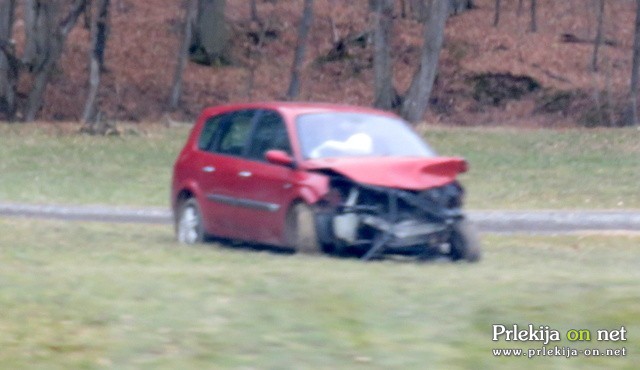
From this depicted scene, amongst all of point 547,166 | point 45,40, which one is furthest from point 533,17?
point 547,166

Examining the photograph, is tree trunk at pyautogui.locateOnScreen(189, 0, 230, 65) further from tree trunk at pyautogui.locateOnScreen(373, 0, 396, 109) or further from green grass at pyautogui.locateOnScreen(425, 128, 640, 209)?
green grass at pyautogui.locateOnScreen(425, 128, 640, 209)

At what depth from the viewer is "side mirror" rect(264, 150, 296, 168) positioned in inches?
464

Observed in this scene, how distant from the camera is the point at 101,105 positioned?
1570 inches

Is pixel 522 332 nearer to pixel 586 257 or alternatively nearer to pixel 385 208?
pixel 385 208

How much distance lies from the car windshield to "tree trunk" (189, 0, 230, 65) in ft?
103

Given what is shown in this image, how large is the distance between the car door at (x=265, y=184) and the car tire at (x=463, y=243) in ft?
5.33

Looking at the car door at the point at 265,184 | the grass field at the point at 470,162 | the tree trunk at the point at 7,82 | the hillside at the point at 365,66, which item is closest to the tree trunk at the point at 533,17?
the hillside at the point at 365,66

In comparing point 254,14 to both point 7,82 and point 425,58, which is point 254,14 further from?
point 425,58

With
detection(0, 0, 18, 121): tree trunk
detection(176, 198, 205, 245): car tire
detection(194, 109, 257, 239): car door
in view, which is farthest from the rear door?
detection(0, 0, 18, 121): tree trunk

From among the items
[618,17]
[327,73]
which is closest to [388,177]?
[327,73]

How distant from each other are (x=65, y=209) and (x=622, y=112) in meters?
25.1

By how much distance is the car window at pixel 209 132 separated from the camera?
13.6m

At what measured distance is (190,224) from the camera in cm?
1356

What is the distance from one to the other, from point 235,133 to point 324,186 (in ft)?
6.97
